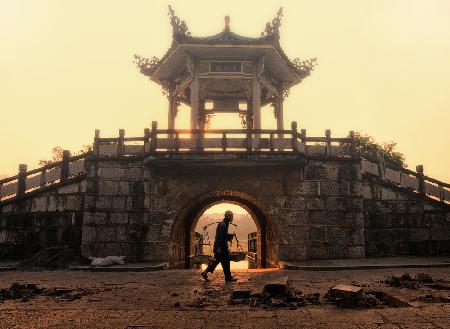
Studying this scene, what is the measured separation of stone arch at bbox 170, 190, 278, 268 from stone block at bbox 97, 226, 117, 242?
75.2 inches

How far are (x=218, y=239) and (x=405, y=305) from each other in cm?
431

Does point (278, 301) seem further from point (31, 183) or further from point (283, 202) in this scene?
point (31, 183)

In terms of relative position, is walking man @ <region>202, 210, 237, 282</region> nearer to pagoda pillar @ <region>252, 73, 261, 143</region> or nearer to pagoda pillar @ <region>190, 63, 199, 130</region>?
pagoda pillar @ <region>252, 73, 261, 143</region>

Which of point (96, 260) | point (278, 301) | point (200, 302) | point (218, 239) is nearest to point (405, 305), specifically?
point (278, 301)

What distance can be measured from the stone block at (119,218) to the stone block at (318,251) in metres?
6.11

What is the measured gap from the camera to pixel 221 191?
1226 cm

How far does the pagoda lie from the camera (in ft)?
41.9

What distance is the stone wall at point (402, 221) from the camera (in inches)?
492

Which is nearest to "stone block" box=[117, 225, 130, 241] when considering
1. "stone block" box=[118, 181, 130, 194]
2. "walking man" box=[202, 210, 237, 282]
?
"stone block" box=[118, 181, 130, 194]

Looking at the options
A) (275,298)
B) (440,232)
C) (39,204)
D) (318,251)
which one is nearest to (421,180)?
(440,232)

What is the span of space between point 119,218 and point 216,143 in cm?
404

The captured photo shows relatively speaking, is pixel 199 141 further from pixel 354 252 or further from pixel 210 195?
pixel 354 252

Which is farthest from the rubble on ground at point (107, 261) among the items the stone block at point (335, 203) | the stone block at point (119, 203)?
the stone block at point (335, 203)

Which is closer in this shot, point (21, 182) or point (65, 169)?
point (65, 169)
